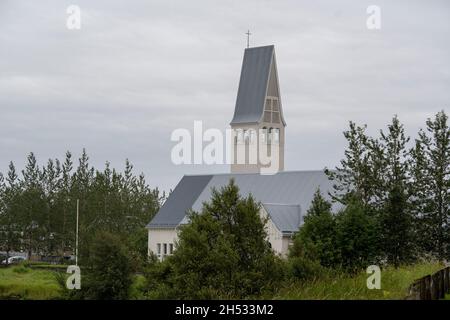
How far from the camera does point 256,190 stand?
107 m

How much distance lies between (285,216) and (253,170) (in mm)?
20266

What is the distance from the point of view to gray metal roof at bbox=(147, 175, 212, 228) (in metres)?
110

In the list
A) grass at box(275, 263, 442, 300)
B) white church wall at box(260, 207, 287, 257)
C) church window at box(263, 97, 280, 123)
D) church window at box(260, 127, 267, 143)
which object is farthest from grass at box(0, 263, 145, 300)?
grass at box(275, 263, 442, 300)

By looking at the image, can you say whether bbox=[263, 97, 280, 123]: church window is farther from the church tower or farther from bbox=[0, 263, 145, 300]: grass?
bbox=[0, 263, 145, 300]: grass

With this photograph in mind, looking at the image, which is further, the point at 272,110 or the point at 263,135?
the point at 272,110

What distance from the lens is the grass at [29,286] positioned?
73494mm

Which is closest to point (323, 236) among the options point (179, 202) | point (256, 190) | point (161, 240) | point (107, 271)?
point (107, 271)

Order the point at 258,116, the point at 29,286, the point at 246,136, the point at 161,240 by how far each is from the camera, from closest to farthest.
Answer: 1. the point at 29,286
2. the point at 161,240
3. the point at 258,116
4. the point at 246,136

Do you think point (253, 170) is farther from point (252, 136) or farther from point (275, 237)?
point (275, 237)

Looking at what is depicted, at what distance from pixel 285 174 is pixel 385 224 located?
40832mm

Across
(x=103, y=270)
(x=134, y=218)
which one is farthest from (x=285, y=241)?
(x=134, y=218)
